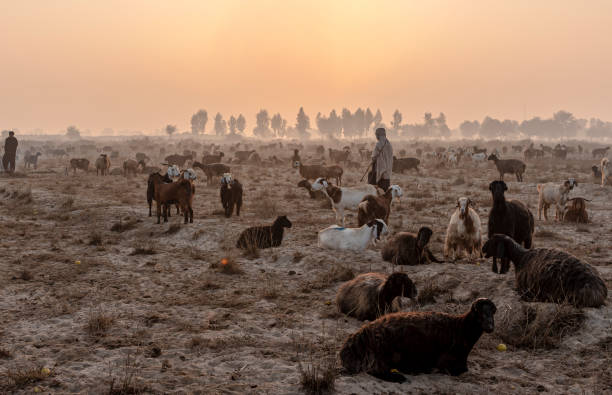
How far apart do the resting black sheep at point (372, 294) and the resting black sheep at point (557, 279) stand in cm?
208

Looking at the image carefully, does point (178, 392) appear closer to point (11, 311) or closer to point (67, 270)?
point (11, 311)

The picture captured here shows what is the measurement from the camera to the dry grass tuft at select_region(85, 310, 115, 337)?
582 cm

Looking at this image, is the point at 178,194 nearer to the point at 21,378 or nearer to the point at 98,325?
the point at 98,325

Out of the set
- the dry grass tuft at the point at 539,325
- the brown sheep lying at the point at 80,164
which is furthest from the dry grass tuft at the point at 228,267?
the brown sheep lying at the point at 80,164

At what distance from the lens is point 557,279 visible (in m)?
6.07

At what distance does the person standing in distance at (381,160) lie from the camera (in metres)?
12.5

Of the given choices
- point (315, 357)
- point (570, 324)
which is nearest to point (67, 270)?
point (315, 357)

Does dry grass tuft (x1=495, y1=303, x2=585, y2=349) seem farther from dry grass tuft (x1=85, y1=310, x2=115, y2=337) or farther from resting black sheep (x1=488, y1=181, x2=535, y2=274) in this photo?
dry grass tuft (x1=85, y1=310, x2=115, y2=337)

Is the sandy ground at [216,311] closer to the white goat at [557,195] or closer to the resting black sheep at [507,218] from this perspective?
the resting black sheep at [507,218]

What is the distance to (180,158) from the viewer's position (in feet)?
116

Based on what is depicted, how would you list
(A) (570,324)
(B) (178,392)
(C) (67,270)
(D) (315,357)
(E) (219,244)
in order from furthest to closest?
(E) (219,244), (C) (67,270), (A) (570,324), (D) (315,357), (B) (178,392)

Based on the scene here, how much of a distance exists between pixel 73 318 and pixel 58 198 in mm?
13034

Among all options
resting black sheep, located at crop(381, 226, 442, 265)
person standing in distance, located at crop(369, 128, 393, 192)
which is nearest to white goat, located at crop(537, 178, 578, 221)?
person standing in distance, located at crop(369, 128, 393, 192)

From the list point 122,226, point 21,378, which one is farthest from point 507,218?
point 122,226
